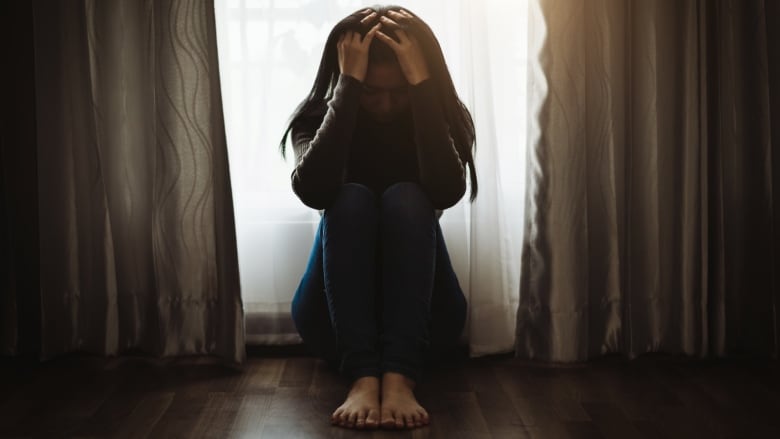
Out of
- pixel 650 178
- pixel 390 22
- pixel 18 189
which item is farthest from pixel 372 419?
pixel 18 189

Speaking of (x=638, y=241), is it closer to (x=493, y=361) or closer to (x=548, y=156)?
(x=548, y=156)

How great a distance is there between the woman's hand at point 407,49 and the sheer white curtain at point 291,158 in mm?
245

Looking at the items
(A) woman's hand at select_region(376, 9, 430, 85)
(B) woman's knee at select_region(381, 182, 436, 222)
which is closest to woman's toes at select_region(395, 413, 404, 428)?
(B) woman's knee at select_region(381, 182, 436, 222)

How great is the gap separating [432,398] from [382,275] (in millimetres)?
299

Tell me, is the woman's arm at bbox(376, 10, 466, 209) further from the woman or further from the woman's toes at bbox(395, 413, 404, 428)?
the woman's toes at bbox(395, 413, 404, 428)

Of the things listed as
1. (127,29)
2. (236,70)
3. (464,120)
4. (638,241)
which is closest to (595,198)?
(638,241)

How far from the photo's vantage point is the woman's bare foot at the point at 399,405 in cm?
174

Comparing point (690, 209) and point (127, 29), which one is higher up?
point (127, 29)

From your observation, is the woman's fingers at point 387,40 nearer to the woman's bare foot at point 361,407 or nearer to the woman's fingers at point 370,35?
the woman's fingers at point 370,35

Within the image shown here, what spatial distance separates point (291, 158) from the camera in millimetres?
2326

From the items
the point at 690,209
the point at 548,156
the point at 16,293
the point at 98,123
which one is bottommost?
the point at 16,293

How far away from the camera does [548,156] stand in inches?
87.1

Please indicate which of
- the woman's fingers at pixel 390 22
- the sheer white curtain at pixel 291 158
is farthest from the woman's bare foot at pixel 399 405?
the woman's fingers at pixel 390 22

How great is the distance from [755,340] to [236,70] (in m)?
1.54
